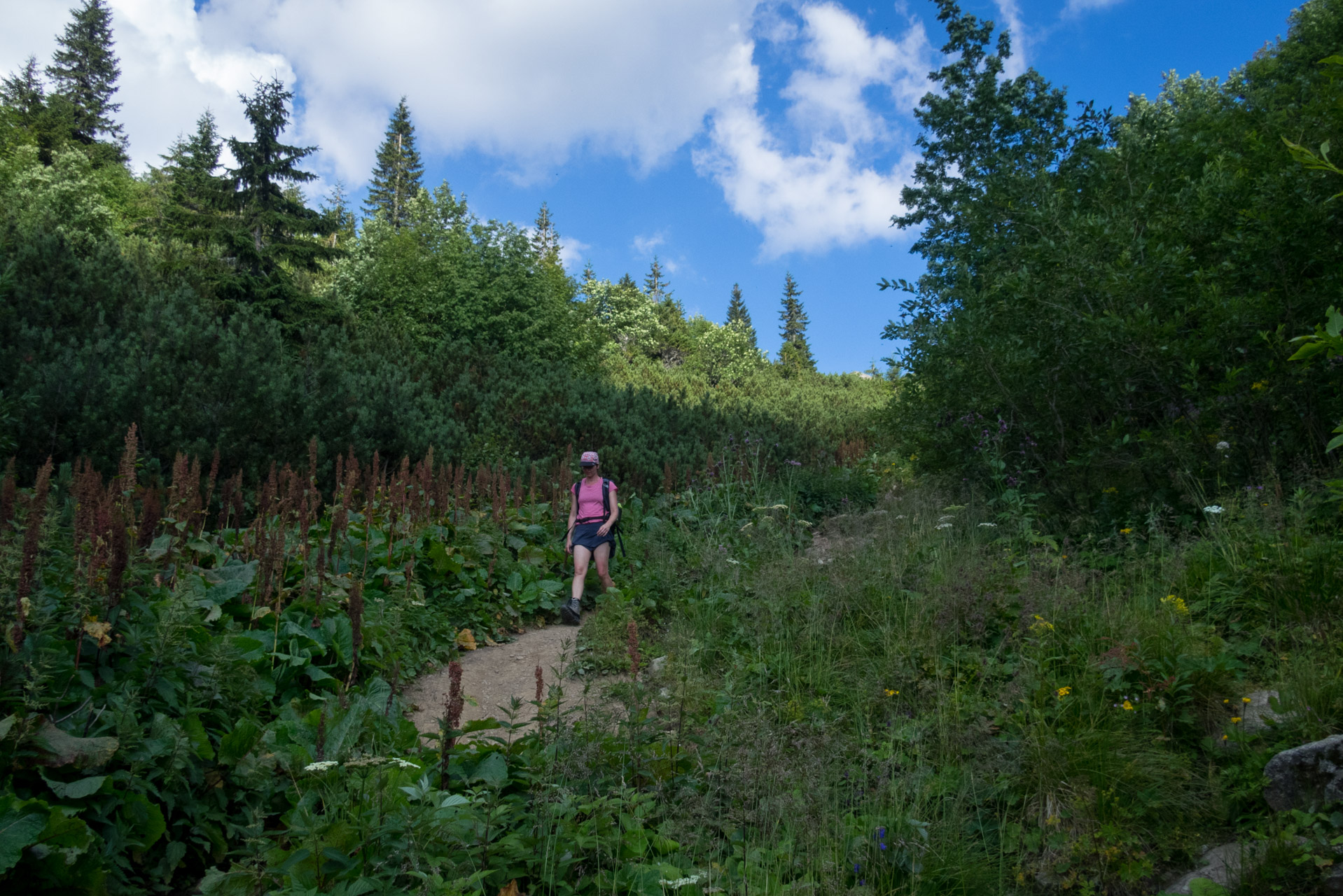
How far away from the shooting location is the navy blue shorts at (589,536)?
725 cm

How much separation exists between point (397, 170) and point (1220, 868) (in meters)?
63.3

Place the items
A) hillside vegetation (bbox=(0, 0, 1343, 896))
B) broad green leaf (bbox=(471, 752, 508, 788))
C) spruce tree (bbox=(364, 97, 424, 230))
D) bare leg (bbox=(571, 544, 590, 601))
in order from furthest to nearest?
spruce tree (bbox=(364, 97, 424, 230)) < bare leg (bbox=(571, 544, 590, 601)) < broad green leaf (bbox=(471, 752, 508, 788)) < hillside vegetation (bbox=(0, 0, 1343, 896))

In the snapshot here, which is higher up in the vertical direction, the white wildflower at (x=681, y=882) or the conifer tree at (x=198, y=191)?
the conifer tree at (x=198, y=191)

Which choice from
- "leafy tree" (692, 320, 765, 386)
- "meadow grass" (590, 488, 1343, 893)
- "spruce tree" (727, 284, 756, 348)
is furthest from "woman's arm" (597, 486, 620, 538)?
"spruce tree" (727, 284, 756, 348)

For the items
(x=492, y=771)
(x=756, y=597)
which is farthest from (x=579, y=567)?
(x=492, y=771)

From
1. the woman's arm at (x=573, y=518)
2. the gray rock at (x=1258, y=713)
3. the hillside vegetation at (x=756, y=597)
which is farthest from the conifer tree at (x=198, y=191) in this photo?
the gray rock at (x=1258, y=713)

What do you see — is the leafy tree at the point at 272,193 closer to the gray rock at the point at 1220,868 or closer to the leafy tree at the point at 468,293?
the leafy tree at the point at 468,293

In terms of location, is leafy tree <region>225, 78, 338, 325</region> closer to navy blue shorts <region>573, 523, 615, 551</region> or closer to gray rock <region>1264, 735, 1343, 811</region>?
navy blue shorts <region>573, 523, 615, 551</region>

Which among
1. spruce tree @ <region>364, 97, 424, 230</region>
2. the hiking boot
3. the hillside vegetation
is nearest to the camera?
the hillside vegetation

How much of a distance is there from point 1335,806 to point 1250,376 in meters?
3.90

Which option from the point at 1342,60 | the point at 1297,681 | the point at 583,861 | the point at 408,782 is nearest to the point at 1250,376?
the point at 1297,681

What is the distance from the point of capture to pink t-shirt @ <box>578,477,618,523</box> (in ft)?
23.8

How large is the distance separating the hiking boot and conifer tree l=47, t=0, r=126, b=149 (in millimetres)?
48672

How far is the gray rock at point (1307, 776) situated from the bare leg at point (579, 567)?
210 inches
